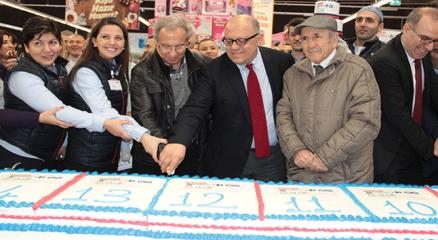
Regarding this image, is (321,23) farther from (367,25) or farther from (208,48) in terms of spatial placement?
(208,48)

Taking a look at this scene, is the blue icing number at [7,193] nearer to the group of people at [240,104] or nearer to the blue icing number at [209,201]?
the blue icing number at [209,201]

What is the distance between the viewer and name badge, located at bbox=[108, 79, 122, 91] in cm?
271

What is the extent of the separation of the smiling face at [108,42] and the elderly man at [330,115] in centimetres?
116

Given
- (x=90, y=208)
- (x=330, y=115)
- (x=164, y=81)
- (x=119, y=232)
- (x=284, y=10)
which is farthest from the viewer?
(x=284, y=10)

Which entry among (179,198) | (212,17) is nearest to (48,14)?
(212,17)

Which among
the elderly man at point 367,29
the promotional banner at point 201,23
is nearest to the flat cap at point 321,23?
the elderly man at point 367,29

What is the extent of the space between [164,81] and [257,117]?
0.62 metres

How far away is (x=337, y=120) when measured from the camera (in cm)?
239

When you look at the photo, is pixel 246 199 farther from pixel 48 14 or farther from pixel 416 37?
pixel 48 14

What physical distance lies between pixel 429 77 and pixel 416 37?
343 mm

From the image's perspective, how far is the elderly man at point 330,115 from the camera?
233 cm

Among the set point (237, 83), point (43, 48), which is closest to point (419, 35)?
point (237, 83)

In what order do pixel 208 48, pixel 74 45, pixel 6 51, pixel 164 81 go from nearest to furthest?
pixel 164 81 < pixel 6 51 < pixel 208 48 < pixel 74 45

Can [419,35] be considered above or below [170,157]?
above
